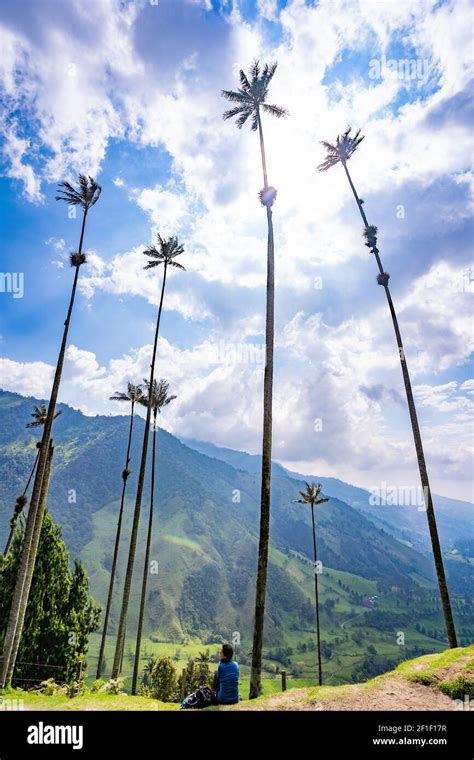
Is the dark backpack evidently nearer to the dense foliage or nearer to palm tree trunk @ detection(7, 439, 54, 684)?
palm tree trunk @ detection(7, 439, 54, 684)

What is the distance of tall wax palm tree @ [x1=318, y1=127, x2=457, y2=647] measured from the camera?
20.8 meters

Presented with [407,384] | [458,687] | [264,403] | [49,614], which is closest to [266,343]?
[264,403]

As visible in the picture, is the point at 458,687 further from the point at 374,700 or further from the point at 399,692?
the point at 374,700

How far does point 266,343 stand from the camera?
→ 20.5 metres

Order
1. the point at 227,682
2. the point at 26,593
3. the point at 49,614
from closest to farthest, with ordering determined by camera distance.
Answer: the point at 227,682, the point at 26,593, the point at 49,614

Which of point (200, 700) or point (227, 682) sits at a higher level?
point (227, 682)

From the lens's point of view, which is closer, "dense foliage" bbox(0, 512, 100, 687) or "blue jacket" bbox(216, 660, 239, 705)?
"blue jacket" bbox(216, 660, 239, 705)

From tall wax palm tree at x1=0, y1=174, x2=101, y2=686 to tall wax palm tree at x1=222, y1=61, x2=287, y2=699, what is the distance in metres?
11.1

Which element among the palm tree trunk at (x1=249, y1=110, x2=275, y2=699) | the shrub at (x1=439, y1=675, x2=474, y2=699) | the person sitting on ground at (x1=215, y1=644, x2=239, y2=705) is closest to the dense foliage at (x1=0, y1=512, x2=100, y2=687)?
the palm tree trunk at (x1=249, y1=110, x2=275, y2=699)

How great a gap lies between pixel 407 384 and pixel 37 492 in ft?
75.1

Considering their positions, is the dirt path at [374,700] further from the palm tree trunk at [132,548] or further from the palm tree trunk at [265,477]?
the palm tree trunk at [132,548]

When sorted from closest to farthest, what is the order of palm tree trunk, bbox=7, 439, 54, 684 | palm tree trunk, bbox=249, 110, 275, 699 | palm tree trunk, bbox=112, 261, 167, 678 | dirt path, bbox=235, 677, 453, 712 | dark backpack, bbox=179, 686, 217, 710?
dirt path, bbox=235, 677, 453, 712
dark backpack, bbox=179, 686, 217, 710
palm tree trunk, bbox=249, 110, 275, 699
palm tree trunk, bbox=7, 439, 54, 684
palm tree trunk, bbox=112, 261, 167, 678
